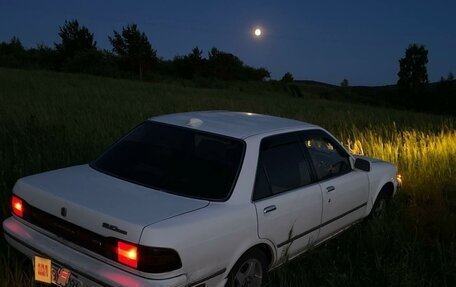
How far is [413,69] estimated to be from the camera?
7656 cm

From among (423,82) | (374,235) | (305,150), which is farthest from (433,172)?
(423,82)

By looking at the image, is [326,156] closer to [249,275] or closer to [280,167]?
[280,167]

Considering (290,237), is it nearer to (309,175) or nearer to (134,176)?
(309,175)

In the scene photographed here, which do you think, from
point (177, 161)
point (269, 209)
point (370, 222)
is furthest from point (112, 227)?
point (370, 222)

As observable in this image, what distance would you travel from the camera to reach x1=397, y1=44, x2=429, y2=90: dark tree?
75.4m

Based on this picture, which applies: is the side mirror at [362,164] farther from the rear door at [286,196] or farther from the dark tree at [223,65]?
the dark tree at [223,65]

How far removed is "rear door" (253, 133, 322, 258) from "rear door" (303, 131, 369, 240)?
0.17 metres

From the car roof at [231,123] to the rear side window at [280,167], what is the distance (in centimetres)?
13

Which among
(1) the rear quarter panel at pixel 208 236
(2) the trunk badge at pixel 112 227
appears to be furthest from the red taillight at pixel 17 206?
(1) the rear quarter panel at pixel 208 236

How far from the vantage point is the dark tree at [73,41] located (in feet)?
223

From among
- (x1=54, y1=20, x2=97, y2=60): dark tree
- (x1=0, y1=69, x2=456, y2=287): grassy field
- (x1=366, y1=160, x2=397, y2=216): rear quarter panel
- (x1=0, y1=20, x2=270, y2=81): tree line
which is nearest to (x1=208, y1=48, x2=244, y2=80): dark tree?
(x1=0, y1=20, x2=270, y2=81): tree line

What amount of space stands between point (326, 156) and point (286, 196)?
1235 mm

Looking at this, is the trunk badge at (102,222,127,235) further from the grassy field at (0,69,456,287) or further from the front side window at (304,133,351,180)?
the front side window at (304,133,351,180)

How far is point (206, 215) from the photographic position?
9.80 ft
